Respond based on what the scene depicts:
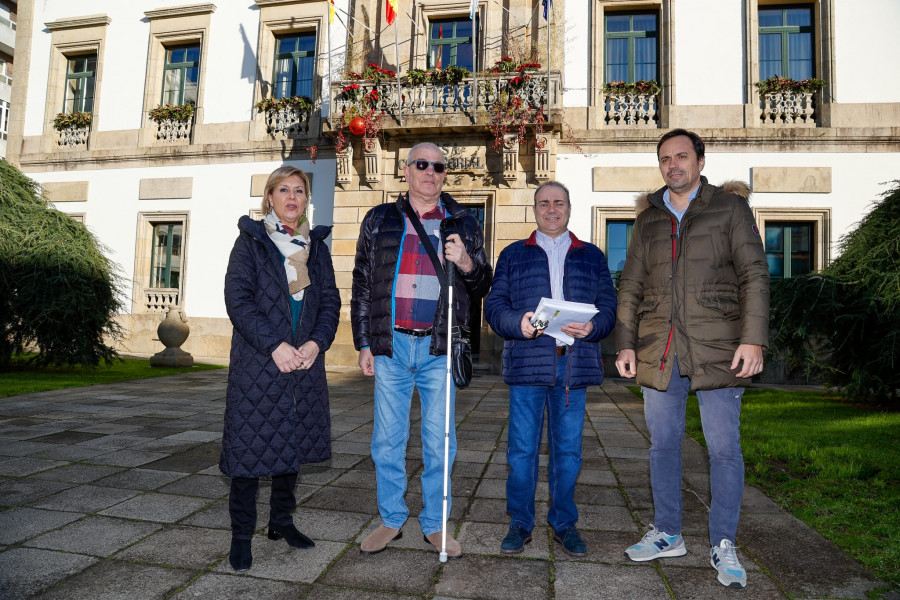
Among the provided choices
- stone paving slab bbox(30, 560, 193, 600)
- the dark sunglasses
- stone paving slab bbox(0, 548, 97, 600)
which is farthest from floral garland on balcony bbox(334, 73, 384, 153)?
stone paving slab bbox(30, 560, 193, 600)

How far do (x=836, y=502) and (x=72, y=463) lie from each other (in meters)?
5.20

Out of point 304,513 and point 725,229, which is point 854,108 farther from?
point 304,513

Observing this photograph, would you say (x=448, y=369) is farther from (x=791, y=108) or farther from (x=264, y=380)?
(x=791, y=108)

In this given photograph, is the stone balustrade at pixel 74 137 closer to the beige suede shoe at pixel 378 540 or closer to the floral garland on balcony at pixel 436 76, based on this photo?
the floral garland on balcony at pixel 436 76

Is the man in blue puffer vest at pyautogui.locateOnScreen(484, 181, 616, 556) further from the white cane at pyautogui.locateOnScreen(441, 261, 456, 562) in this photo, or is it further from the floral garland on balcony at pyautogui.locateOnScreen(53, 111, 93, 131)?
the floral garland on balcony at pyautogui.locateOnScreen(53, 111, 93, 131)

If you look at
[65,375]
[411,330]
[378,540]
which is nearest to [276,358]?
[411,330]

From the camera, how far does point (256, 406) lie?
282 centimetres

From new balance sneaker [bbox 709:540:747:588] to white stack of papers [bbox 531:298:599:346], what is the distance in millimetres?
1143

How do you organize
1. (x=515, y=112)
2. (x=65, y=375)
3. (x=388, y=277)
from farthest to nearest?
(x=515, y=112), (x=65, y=375), (x=388, y=277)

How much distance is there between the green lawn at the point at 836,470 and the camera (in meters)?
3.10

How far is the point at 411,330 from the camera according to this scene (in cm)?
300

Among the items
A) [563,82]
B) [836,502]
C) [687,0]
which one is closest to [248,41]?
[563,82]

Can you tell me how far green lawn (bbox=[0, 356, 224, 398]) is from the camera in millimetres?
8359

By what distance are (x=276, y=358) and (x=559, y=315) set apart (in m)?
1.36
